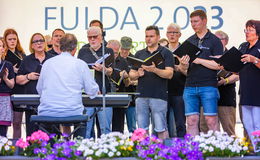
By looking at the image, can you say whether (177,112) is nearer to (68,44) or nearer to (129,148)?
(68,44)

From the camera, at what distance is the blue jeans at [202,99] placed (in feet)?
23.4

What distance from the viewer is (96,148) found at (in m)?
5.55

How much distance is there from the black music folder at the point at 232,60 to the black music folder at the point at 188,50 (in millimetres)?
290

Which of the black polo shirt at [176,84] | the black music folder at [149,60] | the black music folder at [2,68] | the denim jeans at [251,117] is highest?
the black music folder at [149,60]

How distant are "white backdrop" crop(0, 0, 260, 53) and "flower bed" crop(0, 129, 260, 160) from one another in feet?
21.9

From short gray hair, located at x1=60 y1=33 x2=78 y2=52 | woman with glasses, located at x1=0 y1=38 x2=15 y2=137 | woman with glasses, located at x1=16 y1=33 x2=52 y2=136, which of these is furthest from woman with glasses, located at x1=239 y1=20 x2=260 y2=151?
woman with glasses, located at x1=0 y1=38 x2=15 y2=137

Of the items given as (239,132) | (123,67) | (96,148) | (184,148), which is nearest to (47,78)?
(96,148)

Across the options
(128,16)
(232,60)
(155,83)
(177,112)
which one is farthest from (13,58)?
(128,16)

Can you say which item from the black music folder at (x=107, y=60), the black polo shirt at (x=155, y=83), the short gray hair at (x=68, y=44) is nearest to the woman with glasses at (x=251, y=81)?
the black polo shirt at (x=155, y=83)

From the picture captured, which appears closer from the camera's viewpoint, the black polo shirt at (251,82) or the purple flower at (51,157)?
the purple flower at (51,157)

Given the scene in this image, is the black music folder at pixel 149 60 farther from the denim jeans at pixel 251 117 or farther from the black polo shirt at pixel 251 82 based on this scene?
the denim jeans at pixel 251 117

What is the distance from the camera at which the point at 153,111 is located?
7.34 metres

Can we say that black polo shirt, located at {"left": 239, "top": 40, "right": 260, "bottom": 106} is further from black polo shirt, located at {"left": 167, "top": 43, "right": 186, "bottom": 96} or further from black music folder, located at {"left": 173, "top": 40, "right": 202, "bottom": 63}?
black polo shirt, located at {"left": 167, "top": 43, "right": 186, "bottom": 96}

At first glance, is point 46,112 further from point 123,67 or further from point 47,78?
point 123,67
